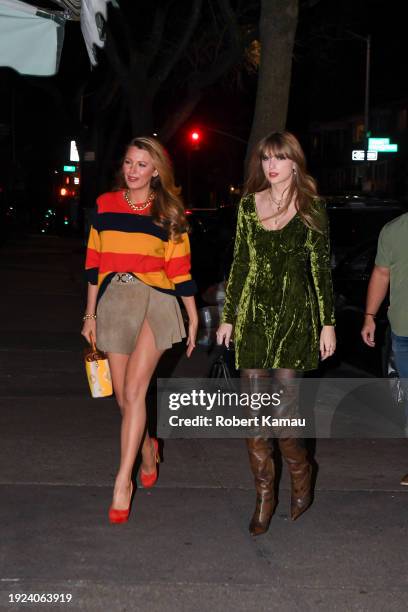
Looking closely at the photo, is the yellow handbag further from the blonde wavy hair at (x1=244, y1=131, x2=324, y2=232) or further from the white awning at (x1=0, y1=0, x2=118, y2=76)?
the white awning at (x1=0, y1=0, x2=118, y2=76)

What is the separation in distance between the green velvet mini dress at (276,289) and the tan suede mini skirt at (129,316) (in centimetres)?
36

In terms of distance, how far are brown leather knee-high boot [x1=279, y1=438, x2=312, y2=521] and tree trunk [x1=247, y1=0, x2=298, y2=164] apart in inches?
352

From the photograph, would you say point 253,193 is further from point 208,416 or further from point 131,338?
point 208,416

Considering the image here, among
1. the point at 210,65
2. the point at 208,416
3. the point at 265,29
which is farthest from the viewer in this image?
the point at 210,65

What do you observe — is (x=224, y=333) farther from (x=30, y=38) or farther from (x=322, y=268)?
(x=30, y=38)

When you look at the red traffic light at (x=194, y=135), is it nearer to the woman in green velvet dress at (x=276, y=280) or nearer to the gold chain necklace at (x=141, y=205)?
the gold chain necklace at (x=141, y=205)

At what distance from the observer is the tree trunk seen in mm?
14125

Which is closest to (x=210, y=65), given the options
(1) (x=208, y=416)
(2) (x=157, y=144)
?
(1) (x=208, y=416)

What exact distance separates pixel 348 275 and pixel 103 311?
5.52 m

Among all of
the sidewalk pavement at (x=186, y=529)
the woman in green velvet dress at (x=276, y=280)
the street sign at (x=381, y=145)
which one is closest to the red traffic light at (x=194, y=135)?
the street sign at (x=381, y=145)

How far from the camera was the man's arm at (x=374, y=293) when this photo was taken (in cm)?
624

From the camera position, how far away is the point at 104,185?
38.1 metres

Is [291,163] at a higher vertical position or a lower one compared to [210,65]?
lower

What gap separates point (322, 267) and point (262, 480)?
113 centimetres
